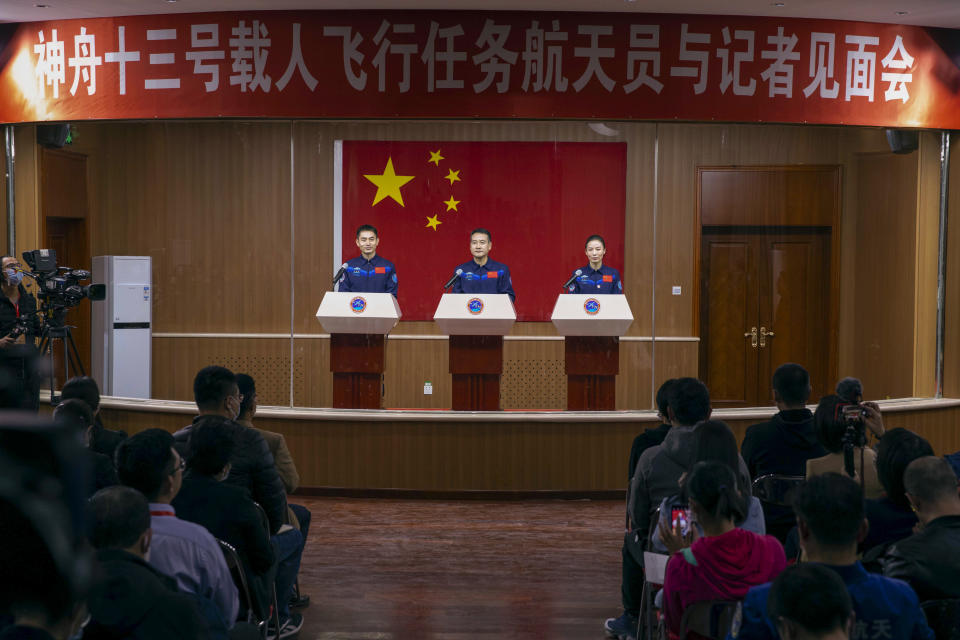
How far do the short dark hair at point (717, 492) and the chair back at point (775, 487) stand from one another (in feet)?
3.77

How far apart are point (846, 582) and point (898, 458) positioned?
33.3 inches

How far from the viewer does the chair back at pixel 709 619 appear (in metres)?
2.08

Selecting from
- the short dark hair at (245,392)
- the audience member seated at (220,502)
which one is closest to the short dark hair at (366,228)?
the short dark hair at (245,392)

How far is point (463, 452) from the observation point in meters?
5.90

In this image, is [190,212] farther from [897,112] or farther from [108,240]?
[897,112]

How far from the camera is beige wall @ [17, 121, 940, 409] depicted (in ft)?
20.6

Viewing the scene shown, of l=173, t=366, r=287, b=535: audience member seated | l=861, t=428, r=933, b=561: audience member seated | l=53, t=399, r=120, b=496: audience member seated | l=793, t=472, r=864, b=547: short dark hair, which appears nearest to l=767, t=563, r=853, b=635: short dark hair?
l=793, t=472, r=864, b=547: short dark hair

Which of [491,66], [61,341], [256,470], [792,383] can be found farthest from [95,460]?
[61,341]

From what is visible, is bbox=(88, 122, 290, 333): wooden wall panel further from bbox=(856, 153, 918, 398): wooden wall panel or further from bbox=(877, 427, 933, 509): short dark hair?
bbox=(877, 427, 933, 509): short dark hair

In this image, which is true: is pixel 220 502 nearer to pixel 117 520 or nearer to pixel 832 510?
pixel 117 520

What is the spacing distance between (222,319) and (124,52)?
5.94 feet

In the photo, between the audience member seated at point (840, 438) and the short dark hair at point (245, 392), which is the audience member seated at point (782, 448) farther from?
the short dark hair at point (245, 392)

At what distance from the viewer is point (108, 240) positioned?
657cm

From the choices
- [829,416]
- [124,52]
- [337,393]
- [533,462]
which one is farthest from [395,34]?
[829,416]
